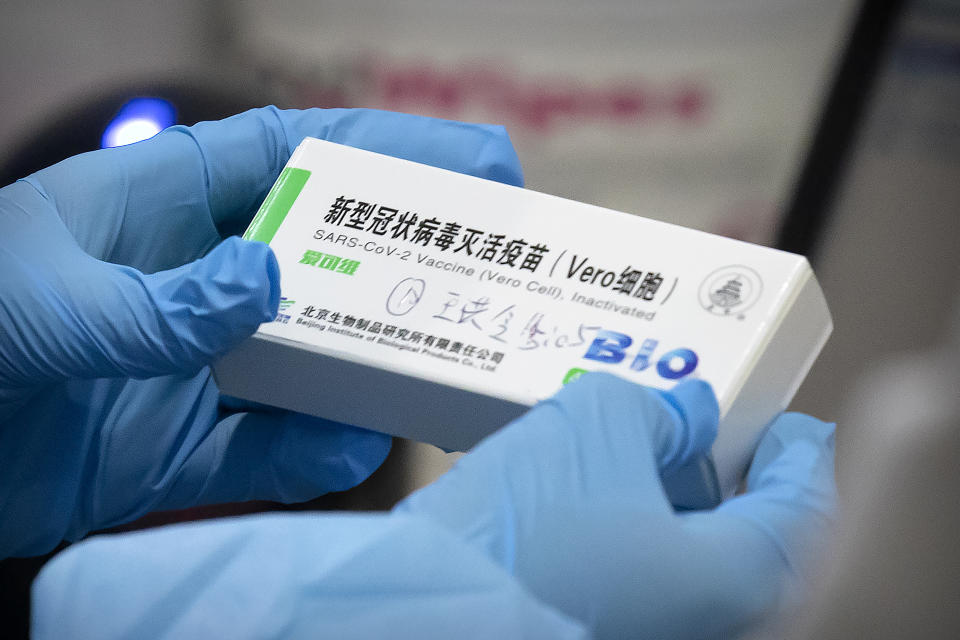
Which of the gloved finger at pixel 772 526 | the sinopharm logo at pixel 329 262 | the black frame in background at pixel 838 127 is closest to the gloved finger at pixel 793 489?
the gloved finger at pixel 772 526

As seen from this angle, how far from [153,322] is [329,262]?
6.7 inches

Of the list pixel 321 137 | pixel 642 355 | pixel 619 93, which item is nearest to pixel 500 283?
pixel 642 355

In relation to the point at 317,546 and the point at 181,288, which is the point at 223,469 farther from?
the point at 317,546

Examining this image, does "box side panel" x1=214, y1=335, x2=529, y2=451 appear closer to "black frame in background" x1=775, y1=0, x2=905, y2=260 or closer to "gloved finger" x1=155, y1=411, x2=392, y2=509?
"gloved finger" x1=155, y1=411, x2=392, y2=509

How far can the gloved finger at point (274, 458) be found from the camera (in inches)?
41.4

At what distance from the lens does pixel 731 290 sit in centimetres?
80

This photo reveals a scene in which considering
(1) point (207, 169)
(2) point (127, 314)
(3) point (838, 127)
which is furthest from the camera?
(3) point (838, 127)

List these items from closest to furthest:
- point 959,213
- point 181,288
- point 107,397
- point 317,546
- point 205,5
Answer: point 317,546
point 181,288
point 107,397
point 959,213
point 205,5

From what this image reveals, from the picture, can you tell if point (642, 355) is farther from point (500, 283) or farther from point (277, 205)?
point (277, 205)

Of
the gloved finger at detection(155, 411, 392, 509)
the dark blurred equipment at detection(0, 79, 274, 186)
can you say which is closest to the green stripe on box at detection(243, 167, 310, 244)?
the gloved finger at detection(155, 411, 392, 509)

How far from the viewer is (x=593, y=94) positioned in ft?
4.89

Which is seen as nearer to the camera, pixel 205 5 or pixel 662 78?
pixel 662 78

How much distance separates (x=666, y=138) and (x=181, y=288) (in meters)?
0.86

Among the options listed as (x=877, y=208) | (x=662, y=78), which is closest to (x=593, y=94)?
(x=662, y=78)
